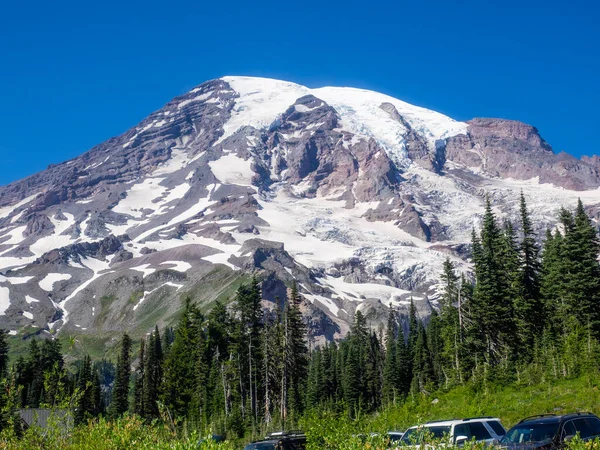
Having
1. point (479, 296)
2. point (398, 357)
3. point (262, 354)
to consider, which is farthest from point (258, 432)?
point (398, 357)

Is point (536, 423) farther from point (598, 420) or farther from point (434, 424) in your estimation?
point (434, 424)

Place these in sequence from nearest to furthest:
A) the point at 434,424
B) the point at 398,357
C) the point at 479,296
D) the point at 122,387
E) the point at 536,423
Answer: the point at 536,423 → the point at 434,424 → the point at 479,296 → the point at 122,387 → the point at 398,357

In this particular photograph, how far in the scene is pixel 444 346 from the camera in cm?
8012

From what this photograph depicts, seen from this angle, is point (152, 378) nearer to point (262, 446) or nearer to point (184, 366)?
point (184, 366)

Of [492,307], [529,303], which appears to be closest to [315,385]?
[492,307]

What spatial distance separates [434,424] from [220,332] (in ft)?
196

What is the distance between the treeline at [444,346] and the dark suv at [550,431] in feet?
68.6

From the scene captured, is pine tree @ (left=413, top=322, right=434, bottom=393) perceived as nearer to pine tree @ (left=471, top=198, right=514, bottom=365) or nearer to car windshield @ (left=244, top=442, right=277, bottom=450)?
pine tree @ (left=471, top=198, right=514, bottom=365)

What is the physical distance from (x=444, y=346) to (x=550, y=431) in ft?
213

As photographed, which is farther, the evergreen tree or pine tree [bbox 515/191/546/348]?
the evergreen tree

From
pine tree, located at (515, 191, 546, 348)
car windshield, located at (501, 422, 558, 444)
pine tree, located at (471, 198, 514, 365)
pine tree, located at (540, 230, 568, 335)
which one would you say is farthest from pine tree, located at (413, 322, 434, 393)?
car windshield, located at (501, 422, 558, 444)

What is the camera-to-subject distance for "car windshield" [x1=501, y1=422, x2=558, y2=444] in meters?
16.9

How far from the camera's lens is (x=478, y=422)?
2075 centimetres

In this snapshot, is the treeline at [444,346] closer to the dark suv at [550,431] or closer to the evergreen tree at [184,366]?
the evergreen tree at [184,366]
